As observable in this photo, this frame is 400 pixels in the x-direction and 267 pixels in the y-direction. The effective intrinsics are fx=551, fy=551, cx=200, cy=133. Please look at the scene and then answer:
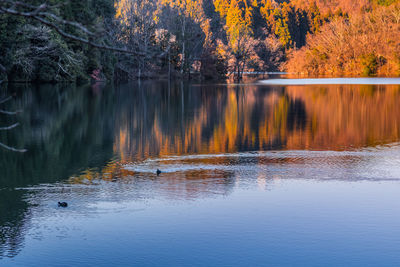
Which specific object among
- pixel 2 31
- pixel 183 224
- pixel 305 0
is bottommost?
pixel 183 224

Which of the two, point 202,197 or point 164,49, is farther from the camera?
point 164,49

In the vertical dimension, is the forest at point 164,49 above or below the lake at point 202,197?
above

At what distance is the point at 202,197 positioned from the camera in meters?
10.6

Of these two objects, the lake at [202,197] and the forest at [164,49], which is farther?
the forest at [164,49]

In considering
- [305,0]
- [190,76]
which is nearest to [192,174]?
[190,76]

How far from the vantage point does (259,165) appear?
45.2ft

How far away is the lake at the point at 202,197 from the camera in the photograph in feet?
25.8

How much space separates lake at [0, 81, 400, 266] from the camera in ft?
25.8

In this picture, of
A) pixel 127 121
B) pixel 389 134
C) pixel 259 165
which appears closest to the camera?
pixel 259 165

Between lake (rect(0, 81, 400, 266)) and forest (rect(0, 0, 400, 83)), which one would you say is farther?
forest (rect(0, 0, 400, 83))

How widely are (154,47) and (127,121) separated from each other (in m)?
55.6

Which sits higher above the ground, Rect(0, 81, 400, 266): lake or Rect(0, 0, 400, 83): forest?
Rect(0, 0, 400, 83): forest

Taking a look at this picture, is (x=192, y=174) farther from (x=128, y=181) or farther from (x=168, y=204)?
(x=168, y=204)

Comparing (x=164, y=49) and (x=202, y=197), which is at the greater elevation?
(x=164, y=49)
